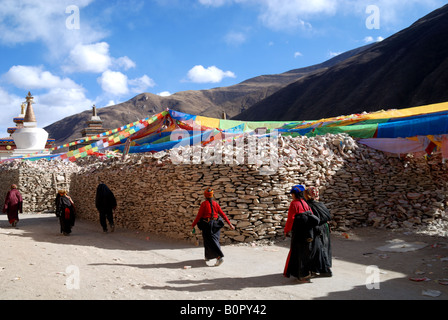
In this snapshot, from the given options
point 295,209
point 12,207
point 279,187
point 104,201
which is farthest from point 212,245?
point 12,207

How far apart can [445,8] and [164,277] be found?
64548mm

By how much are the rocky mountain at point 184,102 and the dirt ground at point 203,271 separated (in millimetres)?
78812

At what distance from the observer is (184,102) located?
9712 cm

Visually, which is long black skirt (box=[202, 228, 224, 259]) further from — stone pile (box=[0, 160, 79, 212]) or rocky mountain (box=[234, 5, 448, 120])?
rocky mountain (box=[234, 5, 448, 120])

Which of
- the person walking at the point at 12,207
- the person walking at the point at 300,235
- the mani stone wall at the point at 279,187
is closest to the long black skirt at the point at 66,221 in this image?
the mani stone wall at the point at 279,187

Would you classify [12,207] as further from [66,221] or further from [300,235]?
[300,235]

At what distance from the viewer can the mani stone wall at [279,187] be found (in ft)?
23.2

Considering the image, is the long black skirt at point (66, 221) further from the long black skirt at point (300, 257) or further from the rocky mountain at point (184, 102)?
the rocky mountain at point (184, 102)

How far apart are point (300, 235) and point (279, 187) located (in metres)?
2.65

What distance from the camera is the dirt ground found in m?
4.08

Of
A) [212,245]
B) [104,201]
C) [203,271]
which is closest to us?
[203,271]
